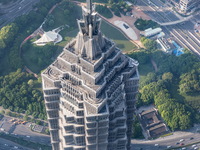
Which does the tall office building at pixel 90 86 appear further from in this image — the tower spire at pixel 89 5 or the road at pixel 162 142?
the road at pixel 162 142

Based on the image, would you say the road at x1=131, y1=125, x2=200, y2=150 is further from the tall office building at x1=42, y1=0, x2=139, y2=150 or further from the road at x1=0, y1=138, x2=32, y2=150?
the tall office building at x1=42, y1=0, x2=139, y2=150

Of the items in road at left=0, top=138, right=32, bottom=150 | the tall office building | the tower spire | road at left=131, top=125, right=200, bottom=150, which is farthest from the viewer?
road at left=0, top=138, right=32, bottom=150

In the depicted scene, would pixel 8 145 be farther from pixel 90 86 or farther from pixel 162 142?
pixel 90 86

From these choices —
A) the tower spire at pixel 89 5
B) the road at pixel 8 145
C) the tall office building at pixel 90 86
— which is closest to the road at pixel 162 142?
the road at pixel 8 145

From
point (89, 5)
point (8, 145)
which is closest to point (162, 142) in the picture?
point (8, 145)

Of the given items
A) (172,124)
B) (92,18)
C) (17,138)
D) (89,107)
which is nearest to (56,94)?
(89,107)

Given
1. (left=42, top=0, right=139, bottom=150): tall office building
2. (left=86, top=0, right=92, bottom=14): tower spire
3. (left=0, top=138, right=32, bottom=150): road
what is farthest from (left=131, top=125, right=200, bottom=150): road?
(left=86, top=0, right=92, bottom=14): tower spire

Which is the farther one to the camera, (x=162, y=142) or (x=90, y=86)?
(x=162, y=142)

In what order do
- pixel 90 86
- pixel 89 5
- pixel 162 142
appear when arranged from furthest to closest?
pixel 162 142 → pixel 90 86 → pixel 89 5

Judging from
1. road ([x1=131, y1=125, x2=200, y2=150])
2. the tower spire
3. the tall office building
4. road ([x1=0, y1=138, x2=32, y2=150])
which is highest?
the tower spire

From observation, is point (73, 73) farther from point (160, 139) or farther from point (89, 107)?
point (160, 139)
